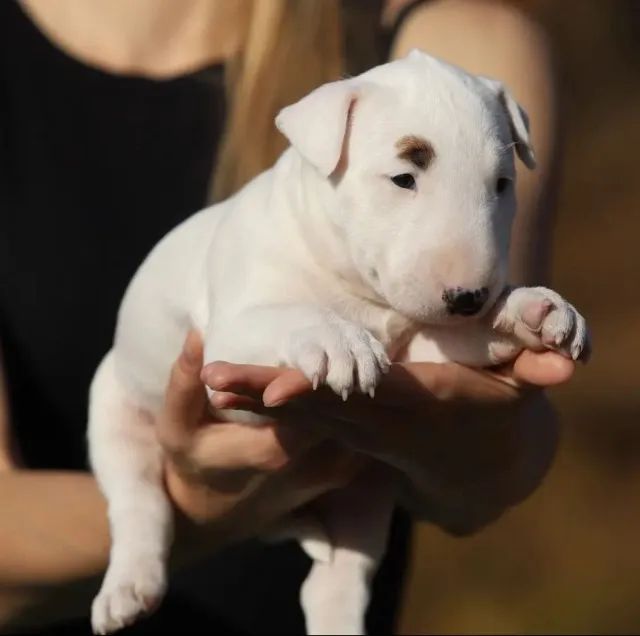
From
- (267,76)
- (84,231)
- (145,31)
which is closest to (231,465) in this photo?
(84,231)

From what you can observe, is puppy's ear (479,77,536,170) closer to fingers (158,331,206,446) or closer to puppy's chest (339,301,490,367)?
puppy's chest (339,301,490,367)

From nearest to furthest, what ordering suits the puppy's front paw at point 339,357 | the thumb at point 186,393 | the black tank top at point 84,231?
1. the puppy's front paw at point 339,357
2. the thumb at point 186,393
3. the black tank top at point 84,231

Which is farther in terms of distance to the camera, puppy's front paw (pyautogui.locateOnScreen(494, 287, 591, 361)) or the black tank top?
the black tank top

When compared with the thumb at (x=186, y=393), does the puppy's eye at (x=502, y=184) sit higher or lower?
higher

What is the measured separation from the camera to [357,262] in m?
1.02

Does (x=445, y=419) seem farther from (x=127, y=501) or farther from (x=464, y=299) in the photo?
(x=127, y=501)

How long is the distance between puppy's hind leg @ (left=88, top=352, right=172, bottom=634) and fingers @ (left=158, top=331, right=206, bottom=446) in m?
0.12

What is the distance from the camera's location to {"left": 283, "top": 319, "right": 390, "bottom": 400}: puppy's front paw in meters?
0.89

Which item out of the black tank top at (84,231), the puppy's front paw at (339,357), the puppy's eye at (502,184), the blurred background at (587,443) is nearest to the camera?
the puppy's front paw at (339,357)

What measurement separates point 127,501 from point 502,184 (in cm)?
59

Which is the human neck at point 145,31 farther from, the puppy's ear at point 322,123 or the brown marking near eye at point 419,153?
the brown marking near eye at point 419,153

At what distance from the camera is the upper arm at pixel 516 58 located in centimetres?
142

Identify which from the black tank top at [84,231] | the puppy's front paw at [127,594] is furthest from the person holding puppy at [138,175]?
the puppy's front paw at [127,594]

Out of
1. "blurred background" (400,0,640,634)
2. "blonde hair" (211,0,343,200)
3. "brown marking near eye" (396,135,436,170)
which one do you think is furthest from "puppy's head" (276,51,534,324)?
"blurred background" (400,0,640,634)
